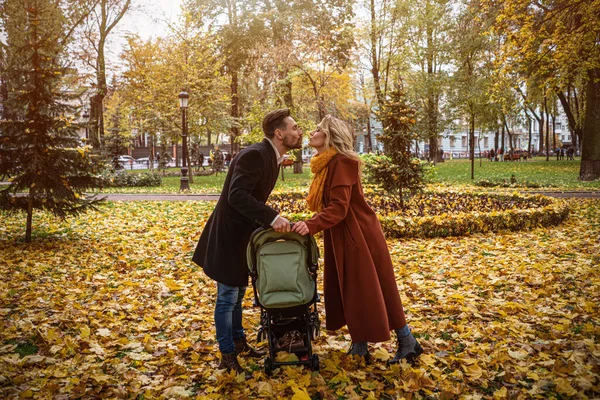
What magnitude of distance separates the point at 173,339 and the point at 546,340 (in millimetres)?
3580

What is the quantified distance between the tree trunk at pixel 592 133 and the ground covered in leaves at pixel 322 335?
43.9 ft

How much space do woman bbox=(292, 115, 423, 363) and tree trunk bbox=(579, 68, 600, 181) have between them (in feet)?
65.1

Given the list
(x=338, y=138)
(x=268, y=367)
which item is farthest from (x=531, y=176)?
(x=268, y=367)

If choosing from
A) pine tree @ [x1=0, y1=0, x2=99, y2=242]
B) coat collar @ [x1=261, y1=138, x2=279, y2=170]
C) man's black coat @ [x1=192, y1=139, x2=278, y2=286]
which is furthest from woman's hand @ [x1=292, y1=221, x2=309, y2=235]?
pine tree @ [x1=0, y1=0, x2=99, y2=242]

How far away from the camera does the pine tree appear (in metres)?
8.41

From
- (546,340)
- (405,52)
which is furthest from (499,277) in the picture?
(405,52)

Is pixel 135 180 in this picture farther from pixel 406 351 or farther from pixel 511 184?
pixel 406 351

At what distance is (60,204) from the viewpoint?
8.81 meters

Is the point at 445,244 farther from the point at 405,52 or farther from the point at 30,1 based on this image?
the point at 405,52

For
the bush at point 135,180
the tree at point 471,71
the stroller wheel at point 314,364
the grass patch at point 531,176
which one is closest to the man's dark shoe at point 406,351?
the stroller wheel at point 314,364

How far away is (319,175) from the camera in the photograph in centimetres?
383

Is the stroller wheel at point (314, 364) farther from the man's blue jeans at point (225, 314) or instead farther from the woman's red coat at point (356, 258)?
the man's blue jeans at point (225, 314)

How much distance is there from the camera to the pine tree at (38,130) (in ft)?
27.6

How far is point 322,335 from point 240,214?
5.76 ft
